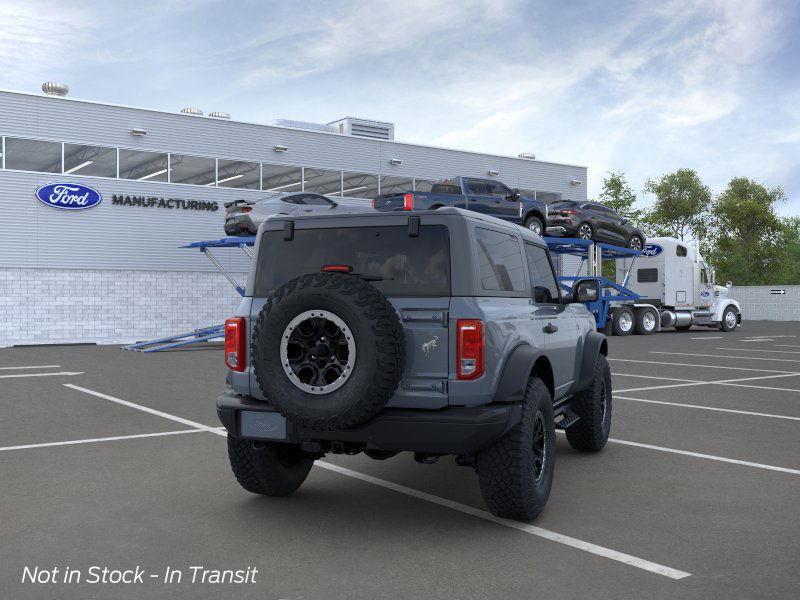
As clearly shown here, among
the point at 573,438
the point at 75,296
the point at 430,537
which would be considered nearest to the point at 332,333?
the point at 430,537

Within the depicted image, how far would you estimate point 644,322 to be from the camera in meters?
29.8

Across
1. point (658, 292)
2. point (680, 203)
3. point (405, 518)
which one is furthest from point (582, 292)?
point (680, 203)

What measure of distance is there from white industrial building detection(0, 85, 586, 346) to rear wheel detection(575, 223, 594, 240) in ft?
30.7

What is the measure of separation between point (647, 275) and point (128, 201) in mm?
18990

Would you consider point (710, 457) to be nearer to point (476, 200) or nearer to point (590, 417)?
point (590, 417)

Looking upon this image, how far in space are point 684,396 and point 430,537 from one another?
295 inches

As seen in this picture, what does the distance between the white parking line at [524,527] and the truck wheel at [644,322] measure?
2474cm

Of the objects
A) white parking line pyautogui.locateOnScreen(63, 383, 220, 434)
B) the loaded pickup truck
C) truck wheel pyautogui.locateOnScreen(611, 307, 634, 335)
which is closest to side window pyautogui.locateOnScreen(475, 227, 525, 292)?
white parking line pyautogui.locateOnScreen(63, 383, 220, 434)

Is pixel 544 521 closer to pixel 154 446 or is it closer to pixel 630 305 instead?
pixel 154 446

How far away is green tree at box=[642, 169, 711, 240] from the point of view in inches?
2621

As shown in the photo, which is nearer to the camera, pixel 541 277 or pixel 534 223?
pixel 541 277

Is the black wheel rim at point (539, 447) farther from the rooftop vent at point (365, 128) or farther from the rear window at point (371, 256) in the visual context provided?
the rooftop vent at point (365, 128)

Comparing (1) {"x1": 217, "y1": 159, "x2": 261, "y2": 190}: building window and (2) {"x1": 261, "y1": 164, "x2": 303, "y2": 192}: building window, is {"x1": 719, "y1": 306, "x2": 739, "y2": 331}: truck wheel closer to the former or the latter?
(2) {"x1": 261, "y1": 164, "x2": 303, "y2": 192}: building window

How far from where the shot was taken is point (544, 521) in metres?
5.20
